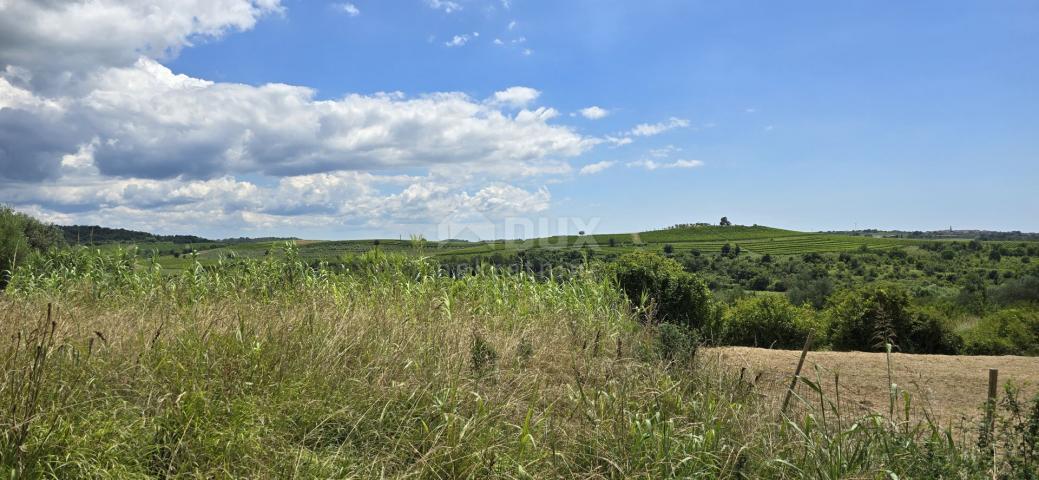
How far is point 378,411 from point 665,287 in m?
6.70

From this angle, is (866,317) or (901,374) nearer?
(901,374)

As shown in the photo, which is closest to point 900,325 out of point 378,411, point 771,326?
point 771,326

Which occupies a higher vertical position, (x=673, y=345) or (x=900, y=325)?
(x=673, y=345)

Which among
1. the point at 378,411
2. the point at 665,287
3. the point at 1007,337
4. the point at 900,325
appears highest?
the point at 665,287

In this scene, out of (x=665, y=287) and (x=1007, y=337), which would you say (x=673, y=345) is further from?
(x=1007, y=337)

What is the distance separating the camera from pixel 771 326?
12.4 metres

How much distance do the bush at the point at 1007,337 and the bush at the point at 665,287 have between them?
19.6 feet

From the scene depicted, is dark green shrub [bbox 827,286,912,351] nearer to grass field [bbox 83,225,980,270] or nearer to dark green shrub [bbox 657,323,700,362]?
grass field [bbox 83,225,980,270]

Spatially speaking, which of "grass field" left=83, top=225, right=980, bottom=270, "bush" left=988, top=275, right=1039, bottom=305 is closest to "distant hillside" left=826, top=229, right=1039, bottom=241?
"grass field" left=83, top=225, right=980, bottom=270

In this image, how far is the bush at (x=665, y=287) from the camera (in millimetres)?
9469

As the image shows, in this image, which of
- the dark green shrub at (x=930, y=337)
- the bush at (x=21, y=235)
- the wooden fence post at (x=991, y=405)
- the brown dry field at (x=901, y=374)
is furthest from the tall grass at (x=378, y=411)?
the bush at (x=21, y=235)

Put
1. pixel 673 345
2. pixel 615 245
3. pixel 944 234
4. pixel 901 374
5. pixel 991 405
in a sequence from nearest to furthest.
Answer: pixel 991 405 < pixel 673 345 < pixel 901 374 < pixel 615 245 < pixel 944 234

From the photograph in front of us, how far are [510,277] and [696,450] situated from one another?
19.3ft

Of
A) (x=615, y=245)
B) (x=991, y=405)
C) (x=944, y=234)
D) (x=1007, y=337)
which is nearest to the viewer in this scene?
(x=991, y=405)
